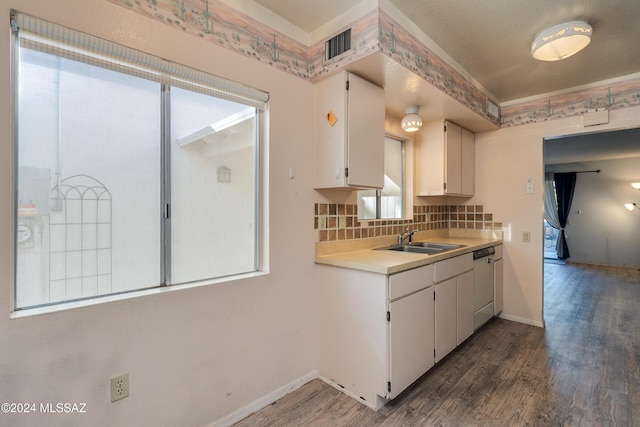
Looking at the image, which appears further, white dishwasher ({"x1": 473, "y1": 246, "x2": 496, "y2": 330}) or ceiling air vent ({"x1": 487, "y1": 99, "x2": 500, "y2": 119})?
ceiling air vent ({"x1": 487, "y1": 99, "x2": 500, "y2": 119})

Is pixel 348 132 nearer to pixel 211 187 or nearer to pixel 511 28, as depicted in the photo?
pixel 211 187

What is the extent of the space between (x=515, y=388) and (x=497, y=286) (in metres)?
1.48

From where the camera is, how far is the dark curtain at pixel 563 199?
278 inches

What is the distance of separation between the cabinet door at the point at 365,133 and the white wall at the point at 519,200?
201 cm

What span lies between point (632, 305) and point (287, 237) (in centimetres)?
481

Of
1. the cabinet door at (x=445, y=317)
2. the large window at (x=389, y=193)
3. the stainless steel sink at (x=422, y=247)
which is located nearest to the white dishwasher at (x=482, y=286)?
the stainless steel sink at (x=422, y=247)

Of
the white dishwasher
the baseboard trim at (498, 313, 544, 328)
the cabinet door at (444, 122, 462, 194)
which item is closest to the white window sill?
the white dishwasher

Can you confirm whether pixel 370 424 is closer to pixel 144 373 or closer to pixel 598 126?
pixel 144 373

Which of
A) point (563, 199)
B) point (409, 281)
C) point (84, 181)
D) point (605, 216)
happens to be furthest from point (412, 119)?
point (605, 216)

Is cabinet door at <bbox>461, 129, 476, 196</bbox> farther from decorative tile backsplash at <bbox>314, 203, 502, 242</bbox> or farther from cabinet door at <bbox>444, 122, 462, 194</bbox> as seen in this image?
decorative tile backsplash at <bbox>314, 203, 502, 242</bbox>

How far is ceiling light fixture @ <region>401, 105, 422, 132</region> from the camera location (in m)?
2.69

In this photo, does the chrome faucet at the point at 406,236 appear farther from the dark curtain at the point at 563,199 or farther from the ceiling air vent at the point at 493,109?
the dark curtain at the point at 563,199

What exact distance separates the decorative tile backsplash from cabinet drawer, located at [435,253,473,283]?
65cm

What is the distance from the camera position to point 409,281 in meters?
2.03
